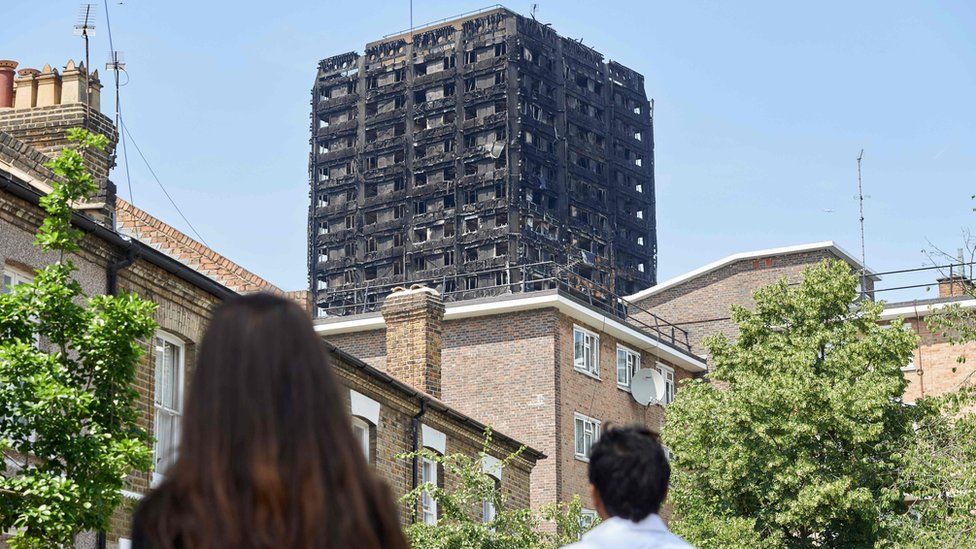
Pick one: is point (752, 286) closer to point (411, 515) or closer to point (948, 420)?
point (948, 420)

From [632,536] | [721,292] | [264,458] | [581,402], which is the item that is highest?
[721,292]

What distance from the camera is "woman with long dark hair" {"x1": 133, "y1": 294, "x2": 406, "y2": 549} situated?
2.82 meters

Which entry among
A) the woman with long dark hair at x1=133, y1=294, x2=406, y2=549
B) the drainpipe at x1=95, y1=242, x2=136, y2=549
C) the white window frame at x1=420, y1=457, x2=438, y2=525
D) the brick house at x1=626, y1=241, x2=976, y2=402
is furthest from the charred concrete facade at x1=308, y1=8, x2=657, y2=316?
the woman with long dark hair at x1=133, y1=294, x2=406, y2=549

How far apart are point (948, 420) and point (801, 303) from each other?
6.37m

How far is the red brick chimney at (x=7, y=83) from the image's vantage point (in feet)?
80.6

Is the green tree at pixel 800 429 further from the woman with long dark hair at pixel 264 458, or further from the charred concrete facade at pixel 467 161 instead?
the charred concrete facade at pixel 467 161

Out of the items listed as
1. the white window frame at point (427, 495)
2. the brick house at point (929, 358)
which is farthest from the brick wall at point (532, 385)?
the white window frame at point (427, 495)

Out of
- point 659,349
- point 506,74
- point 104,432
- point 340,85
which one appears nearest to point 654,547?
point 104,432

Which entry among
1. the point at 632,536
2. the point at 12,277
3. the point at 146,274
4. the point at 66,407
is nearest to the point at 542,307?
the point at 146,274

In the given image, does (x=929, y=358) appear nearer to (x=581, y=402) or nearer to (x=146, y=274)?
(x=581, y=402)

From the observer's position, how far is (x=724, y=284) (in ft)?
192

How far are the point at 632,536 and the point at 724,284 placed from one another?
54573 millimetres

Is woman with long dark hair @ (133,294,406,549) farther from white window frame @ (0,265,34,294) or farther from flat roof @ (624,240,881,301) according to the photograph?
flat roof @ (624,240,881,301)

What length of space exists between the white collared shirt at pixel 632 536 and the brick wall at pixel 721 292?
174 ft
